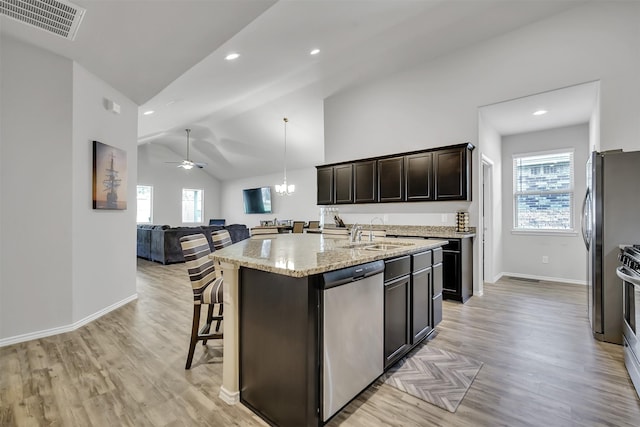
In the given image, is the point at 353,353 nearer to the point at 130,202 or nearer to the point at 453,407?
the point at 453,407

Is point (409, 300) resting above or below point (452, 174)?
below

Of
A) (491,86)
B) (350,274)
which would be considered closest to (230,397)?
(350,274)

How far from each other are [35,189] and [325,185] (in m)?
4.24

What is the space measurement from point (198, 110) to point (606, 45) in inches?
258

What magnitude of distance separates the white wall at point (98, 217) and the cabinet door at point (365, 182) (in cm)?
359

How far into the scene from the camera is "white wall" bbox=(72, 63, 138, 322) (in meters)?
3.10

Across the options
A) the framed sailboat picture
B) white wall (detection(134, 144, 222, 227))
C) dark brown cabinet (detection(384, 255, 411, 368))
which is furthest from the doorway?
white wall (detection(134, 144, 222, 227))

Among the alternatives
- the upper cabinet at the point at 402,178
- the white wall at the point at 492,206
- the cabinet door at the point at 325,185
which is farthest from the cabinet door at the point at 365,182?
the white wall at the point at 492,206

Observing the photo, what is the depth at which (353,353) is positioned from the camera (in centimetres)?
172

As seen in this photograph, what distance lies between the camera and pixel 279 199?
1041 centimetres

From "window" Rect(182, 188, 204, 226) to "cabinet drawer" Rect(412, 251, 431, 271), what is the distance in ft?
35.7

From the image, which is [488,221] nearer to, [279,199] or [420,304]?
[420,304]

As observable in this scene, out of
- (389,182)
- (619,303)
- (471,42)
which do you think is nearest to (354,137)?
(389,182)

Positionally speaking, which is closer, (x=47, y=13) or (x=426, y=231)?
(x=47, y=13)
